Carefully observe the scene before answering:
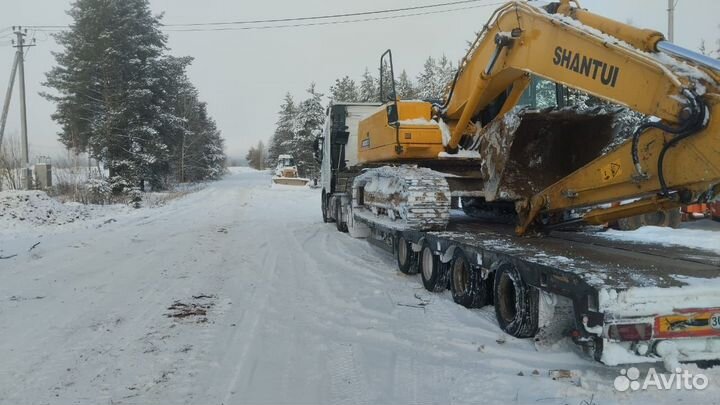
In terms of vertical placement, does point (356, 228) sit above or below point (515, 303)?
below

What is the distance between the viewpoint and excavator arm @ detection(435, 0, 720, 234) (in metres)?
3.89

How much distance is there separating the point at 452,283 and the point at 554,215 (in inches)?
55.4

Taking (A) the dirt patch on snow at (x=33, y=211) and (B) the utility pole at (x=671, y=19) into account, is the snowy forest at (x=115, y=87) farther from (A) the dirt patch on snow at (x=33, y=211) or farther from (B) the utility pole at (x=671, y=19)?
(B) the utility pole at (x=671, y=19)

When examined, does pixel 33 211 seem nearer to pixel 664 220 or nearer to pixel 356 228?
pixel 356 228

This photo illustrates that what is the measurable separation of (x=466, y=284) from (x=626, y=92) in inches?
104

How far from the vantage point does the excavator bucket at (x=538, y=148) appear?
634 centimetres

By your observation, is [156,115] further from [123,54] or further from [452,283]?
[452,283]

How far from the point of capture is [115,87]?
28.2 m

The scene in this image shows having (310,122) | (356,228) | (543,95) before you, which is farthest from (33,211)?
(310,122)

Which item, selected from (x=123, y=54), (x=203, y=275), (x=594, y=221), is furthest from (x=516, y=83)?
(x=123, y=54)

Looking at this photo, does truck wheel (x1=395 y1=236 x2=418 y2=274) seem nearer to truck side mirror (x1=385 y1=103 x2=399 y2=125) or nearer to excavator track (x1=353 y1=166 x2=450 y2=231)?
excavator track (x1=353 y1=166 x2=450 y2=231)

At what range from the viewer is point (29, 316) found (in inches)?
220

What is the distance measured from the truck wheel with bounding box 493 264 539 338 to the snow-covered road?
12 cm

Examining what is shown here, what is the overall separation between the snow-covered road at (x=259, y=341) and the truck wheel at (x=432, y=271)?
0.17 m
